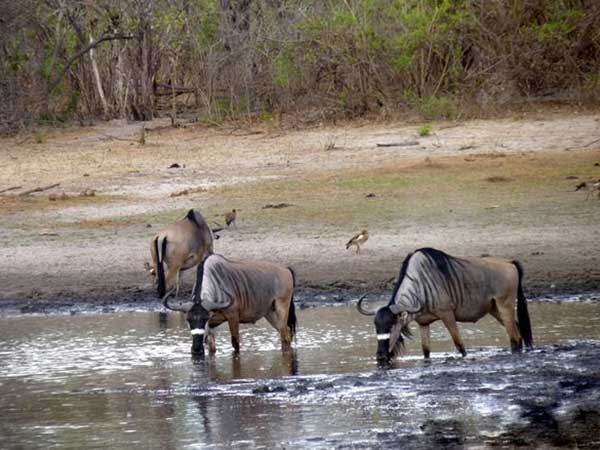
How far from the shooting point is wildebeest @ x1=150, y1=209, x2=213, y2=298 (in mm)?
13227

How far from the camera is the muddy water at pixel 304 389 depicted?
795cm

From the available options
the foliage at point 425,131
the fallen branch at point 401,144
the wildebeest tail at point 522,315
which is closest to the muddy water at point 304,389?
the wildebeest tail at point 522,315

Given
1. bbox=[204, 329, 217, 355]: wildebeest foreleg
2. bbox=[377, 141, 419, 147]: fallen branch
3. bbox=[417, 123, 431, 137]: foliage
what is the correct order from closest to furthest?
bbox=[204, 329, 217, 355]: wildebeest foreleg, bbox=[377, 141, 419, 147]: fallen branch, bbox=[417, 123, 431, 137]: foliage

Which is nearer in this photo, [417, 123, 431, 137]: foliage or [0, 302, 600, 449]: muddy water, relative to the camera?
[0, 302, 600, 449]: muddy water

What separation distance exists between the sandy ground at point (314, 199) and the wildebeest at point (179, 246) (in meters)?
0.33

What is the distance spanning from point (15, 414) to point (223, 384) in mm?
1477

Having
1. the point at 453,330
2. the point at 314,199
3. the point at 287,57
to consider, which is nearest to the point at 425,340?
the point at 453,330

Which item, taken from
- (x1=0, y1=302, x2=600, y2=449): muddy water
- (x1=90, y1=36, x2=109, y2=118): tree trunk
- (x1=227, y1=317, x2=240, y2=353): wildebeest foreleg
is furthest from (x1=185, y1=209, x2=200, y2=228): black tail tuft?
(x1=90, y1=36, x2=109, y2=118): tree trunk

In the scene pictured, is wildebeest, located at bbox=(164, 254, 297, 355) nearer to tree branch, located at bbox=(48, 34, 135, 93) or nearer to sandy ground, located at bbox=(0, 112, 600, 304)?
sandy ground, located at bbox=(0, 112, 600, 304)

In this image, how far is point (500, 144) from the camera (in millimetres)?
18484

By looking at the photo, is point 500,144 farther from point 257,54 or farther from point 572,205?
point 257,54

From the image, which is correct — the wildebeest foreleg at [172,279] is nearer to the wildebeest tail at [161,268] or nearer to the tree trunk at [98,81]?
the wildebeest tail at [161,268]

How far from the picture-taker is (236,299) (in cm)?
1080

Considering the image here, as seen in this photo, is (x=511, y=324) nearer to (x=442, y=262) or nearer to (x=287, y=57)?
(x=442, y=262)
